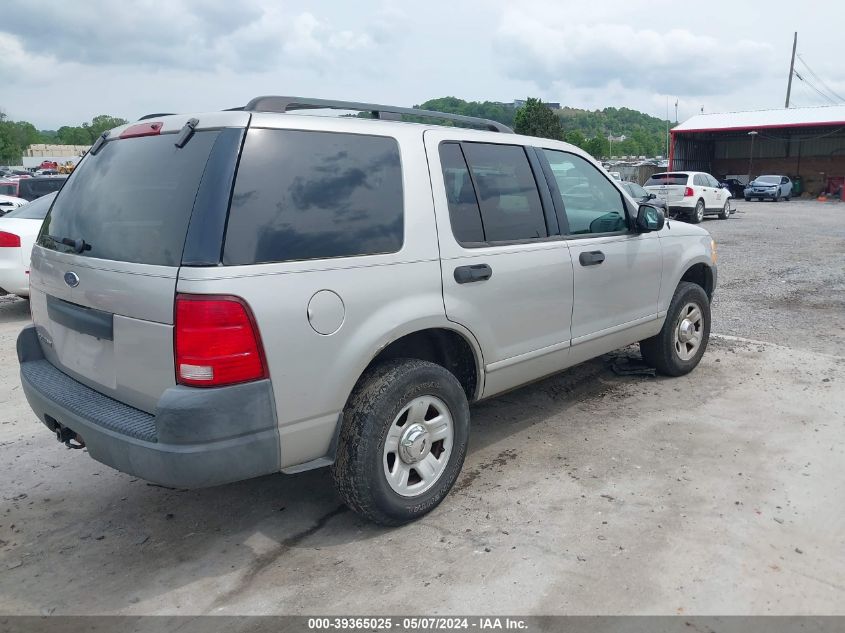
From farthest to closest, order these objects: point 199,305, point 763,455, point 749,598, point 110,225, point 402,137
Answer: point 763,455 < point 402,137 < point 110,225 < point 749,598 < point 199,305

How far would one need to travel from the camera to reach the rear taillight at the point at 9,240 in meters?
7.81

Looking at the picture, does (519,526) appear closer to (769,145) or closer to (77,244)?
(77,244)

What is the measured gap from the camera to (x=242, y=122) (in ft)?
9.50

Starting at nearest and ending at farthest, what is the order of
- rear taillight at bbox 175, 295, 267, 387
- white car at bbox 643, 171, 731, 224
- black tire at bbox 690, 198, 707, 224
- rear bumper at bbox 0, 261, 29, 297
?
rear taillight at bbox 175, 295, 267, 387, rear bumper at bbox 0, 261, 29, 297, white car at bbox 643, 171, 731, 224, black tire at bbox 690, 198, 707, 224

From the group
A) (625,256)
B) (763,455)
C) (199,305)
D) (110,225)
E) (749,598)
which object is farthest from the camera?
(625,256)

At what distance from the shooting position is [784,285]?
10109 millimetres

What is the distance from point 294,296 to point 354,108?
128cm

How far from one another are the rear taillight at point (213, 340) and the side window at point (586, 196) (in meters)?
2.39

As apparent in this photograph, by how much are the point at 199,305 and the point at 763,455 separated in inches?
134

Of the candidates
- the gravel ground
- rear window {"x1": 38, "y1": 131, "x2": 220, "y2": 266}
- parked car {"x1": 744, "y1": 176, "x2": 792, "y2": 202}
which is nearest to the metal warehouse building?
parked car {"x1": 744, "y1": 176, "x2": 792, "y2": 202}

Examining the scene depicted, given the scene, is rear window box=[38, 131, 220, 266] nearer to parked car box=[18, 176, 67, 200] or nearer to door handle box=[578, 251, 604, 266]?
door handle box=[578, 251, 604, 266]

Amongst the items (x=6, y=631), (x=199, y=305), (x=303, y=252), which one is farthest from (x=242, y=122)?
(x=6, y=631)

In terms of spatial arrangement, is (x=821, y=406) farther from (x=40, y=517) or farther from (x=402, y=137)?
(x=40, y=517)

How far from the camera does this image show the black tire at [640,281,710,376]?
5.42 m
